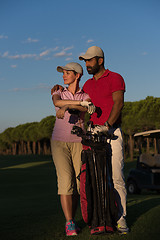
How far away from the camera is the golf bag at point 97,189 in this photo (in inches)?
191

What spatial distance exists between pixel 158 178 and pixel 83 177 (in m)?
8.11

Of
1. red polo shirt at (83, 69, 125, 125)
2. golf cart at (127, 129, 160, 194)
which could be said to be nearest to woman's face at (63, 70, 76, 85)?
red polo shirt at (83, 69, 125, 125)

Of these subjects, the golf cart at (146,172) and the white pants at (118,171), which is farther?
the golf cart at (146,172)

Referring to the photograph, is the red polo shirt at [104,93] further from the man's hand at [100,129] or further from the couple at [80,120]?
the man's hand at [100,129]

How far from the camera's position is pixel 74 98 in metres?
5.38

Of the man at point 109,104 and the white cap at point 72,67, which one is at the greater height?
the white cap at point 72,67

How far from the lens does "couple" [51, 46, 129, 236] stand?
5.02m

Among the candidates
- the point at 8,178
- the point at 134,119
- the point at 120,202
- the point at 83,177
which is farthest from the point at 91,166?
the point at 134,119

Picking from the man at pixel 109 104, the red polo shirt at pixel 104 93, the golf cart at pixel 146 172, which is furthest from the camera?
the golf cart at pixel 146 172

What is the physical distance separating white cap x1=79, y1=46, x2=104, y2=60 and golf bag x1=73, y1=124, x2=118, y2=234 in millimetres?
1012

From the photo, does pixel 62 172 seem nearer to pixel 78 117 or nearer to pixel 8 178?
pixel 78 117

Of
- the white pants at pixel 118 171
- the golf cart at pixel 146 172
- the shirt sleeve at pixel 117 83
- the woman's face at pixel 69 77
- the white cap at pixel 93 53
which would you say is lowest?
the golf cart at pixel 146 172

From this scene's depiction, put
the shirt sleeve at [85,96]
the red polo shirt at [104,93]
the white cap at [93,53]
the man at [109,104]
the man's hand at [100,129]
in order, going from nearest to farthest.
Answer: the man's hand at [100,129] < the man at [109,104] < the red polo shirt at [104,93] < the white cap at [93,53] < the shirt sleeve at [85,96]

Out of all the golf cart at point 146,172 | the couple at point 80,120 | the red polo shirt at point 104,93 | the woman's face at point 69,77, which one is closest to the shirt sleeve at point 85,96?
the couple at point 80,120
